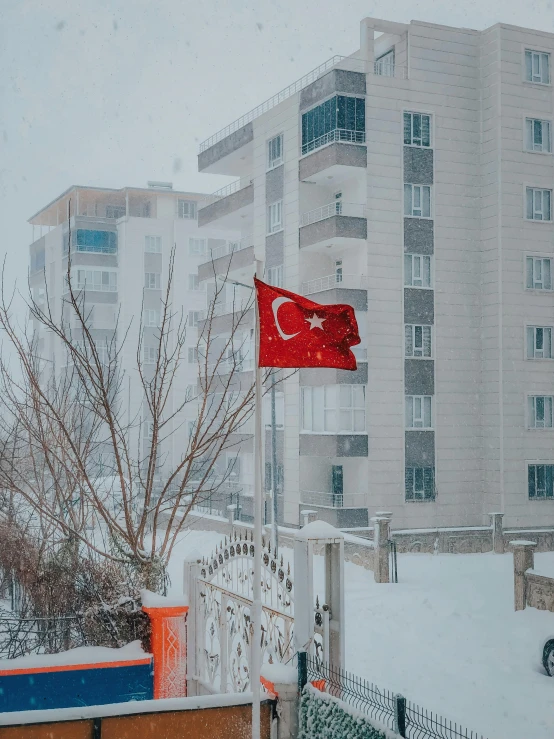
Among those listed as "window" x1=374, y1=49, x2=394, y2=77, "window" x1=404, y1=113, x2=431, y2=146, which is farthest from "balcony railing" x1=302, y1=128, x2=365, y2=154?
"window" x1=374, y1=49, x2=394, y2=77

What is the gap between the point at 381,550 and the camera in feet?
66.1

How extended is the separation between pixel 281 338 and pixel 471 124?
24.4 metres

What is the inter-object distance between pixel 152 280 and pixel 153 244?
2.10 m

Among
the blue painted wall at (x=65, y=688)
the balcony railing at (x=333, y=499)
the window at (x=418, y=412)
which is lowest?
the blue painted wall at (x=65, y=688)

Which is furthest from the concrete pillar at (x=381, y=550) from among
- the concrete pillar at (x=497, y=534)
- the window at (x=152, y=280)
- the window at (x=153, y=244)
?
the window at (x=153, y=244)

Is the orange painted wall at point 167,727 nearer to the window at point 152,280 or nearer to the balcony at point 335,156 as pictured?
the balcony at point 335,156

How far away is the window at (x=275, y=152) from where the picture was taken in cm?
3022

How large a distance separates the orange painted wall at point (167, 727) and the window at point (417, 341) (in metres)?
22.2

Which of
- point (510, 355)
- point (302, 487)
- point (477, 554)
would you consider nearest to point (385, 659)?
point (477, 554)

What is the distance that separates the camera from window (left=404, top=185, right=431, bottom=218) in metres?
28.1

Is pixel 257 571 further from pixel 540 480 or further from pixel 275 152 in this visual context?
pixel 275 152

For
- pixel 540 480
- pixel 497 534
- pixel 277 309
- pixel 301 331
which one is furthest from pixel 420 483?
pixel 277 309

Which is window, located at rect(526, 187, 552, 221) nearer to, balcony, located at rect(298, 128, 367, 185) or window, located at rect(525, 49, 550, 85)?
window, located at rect(525, 49, 550, 85)

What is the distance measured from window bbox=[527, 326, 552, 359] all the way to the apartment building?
969 inches
